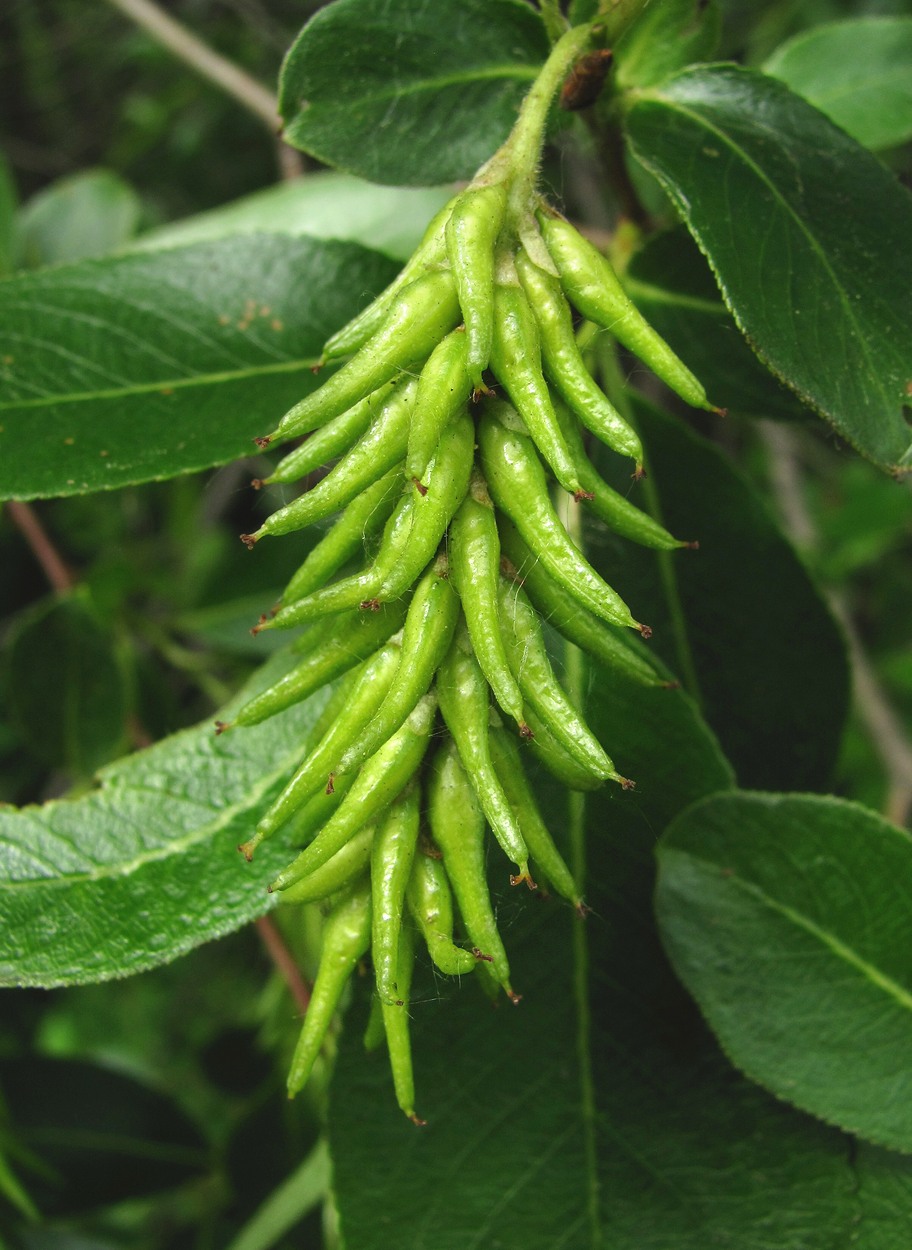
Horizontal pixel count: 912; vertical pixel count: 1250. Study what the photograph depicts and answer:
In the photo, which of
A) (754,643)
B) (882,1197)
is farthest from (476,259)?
(882,1197)

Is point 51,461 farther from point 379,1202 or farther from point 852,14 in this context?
point 852,14

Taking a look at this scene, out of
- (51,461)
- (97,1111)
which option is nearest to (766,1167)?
(51,461)

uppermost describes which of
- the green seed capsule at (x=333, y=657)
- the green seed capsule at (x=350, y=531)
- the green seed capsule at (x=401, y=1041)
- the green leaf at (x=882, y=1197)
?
the green seed capsule at (x=350, y=531)

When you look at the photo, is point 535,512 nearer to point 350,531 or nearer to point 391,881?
point 350,531

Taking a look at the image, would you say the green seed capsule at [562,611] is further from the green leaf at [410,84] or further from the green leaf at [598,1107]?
the green leaf at [410,84]

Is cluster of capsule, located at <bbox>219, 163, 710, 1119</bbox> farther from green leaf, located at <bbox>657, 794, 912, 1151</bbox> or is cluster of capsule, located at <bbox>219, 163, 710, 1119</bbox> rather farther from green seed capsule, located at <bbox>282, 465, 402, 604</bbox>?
green leaf, located at <bbox>657, 794, 912, 1151</bbox>

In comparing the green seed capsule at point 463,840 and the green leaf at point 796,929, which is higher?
the green seed capsule at point 463,840

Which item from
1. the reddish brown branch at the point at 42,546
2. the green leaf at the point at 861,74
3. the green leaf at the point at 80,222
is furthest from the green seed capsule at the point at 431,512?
the green leaf at the point at 80,222
